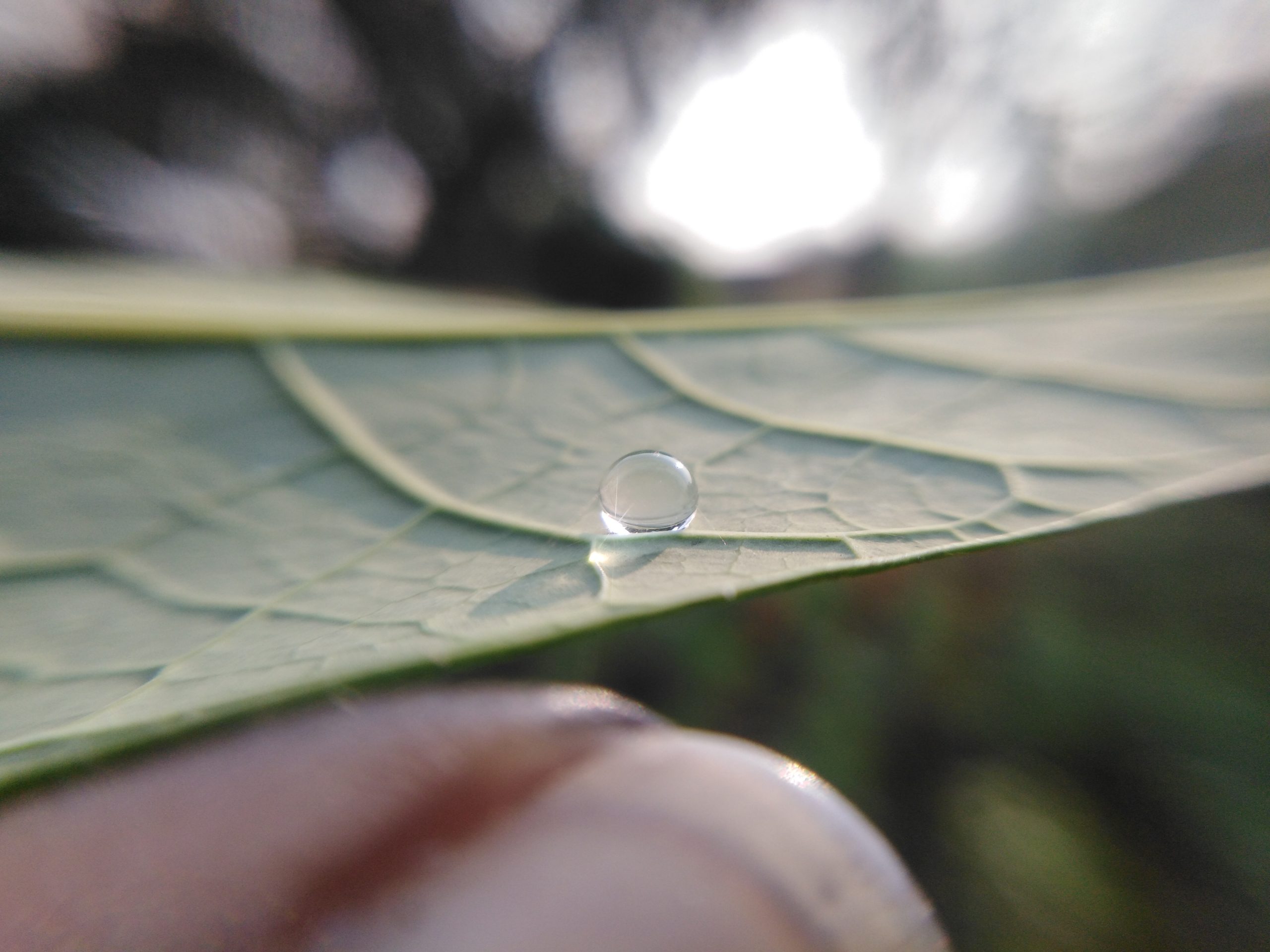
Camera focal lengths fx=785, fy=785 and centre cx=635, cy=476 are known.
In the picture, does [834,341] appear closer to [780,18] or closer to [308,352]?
[308,352]

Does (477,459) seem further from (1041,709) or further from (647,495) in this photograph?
(1041,709)

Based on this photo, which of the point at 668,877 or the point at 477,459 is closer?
the point at 477,459

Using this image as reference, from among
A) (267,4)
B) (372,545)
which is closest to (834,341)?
(372,545)

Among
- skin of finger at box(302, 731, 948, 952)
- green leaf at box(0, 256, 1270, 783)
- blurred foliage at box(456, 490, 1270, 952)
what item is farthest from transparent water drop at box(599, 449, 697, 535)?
blurred foliage at box(456, 490, 1270, 952)

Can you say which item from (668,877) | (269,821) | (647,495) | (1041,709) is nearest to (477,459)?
(647,495)

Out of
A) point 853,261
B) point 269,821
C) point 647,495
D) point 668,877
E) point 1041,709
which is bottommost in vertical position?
point 269,821

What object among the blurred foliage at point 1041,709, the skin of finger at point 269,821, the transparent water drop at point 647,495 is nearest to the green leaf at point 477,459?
the transparent water drop at point 647,495

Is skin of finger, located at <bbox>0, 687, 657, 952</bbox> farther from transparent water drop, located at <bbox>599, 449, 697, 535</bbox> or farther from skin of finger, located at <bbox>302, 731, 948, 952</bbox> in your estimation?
transparent water drop, located at <bbox>599, 449, 697, 535</bbox>
